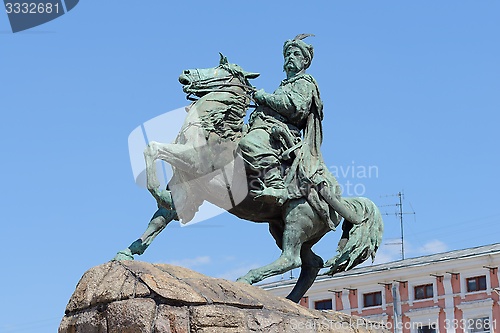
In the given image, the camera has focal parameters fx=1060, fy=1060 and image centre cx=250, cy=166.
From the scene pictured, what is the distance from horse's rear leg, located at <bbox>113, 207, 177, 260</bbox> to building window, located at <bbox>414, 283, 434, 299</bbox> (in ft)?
117

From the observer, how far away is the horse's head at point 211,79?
10438 mm

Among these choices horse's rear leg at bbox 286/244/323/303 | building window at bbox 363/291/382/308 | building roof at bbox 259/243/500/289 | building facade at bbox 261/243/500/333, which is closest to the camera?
horse's rear leg at bbox 286/244/323/303

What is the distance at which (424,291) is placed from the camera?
1752 inches

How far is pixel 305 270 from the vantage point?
35.8 feet

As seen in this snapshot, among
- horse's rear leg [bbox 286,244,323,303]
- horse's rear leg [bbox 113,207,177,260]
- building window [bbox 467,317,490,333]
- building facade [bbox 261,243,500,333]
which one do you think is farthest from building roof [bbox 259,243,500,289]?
horse's rear leg [bbox 113,207,177,260]

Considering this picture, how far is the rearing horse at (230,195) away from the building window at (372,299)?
115 feet

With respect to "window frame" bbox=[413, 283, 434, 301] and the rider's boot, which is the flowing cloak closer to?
the rider's boot

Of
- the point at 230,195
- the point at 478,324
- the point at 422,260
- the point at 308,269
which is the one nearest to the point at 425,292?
the point at 422,260

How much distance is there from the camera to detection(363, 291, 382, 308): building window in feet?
149

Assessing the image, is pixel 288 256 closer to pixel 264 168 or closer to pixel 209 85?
pixel 264 168

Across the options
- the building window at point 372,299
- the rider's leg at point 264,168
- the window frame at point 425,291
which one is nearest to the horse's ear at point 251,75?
the rider's leg at point 264,168

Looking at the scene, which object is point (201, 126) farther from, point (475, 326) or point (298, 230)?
point (475, 326)

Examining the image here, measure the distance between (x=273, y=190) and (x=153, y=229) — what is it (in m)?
1.20

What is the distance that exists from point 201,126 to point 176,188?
633 mm
